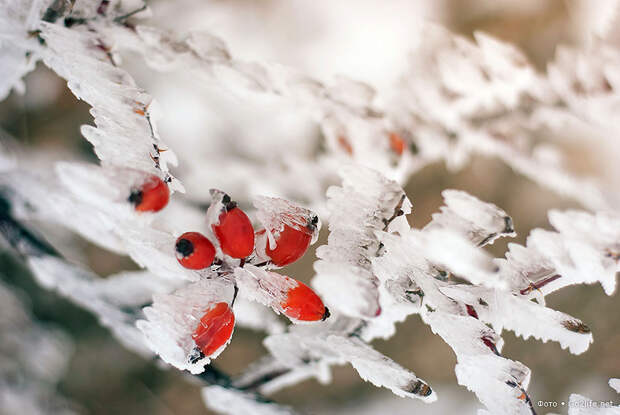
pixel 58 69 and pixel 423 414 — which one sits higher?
pixel 58 69

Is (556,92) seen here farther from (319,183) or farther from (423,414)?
(423,414)

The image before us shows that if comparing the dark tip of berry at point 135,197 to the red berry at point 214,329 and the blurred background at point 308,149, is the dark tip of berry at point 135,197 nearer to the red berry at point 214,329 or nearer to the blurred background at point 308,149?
the red berry at point 214,329

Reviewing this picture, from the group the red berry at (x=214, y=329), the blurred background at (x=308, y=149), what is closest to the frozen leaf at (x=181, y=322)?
the red berry at (x=214, y=329)

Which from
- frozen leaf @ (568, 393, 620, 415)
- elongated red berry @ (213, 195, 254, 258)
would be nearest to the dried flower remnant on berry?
elongated red berry @ (213, 195, 254, 258)

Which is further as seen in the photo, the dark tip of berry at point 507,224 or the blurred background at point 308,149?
the blurred background at point 308,149

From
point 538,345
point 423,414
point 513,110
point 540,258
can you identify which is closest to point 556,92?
point 513,110
